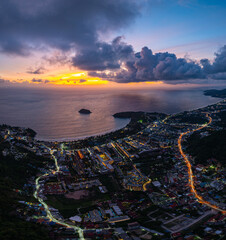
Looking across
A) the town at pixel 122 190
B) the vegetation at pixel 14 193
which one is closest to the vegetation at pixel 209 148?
the town at pixel 122 190

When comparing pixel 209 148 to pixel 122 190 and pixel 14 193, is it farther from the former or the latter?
pixel 14 193

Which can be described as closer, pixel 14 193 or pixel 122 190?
pixel 14 193

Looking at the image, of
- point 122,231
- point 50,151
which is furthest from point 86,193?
point 50,151

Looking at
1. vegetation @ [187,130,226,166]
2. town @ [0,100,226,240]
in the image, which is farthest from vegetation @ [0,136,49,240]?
vegetation @ [187,130,226,166]

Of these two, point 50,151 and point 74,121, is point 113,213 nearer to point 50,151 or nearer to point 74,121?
point 50,151

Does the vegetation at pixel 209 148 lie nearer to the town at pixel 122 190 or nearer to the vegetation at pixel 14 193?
the town at pixel 122 190

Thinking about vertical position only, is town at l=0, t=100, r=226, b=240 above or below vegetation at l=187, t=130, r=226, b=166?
below

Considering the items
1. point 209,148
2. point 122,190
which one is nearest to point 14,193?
point 122,190

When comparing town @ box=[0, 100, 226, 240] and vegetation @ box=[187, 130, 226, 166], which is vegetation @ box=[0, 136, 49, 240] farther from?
vegetation @ box=[187, 130, 226, 166]
